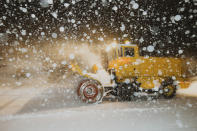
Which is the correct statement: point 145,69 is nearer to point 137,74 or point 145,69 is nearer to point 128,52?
point 137,74

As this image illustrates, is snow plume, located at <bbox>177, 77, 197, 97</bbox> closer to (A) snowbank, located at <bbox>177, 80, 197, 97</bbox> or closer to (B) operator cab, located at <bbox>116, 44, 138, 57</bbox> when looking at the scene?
(A) snowbank, located at <bbox>177, 80, 197, 97</bbox>

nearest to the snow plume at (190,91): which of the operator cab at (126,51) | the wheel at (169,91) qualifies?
the wheel at (169,91)

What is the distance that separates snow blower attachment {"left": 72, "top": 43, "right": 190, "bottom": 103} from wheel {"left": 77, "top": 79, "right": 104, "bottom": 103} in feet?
0.40

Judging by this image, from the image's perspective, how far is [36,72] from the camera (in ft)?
49.5

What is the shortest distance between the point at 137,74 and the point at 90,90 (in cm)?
219

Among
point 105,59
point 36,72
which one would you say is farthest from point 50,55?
point 105,59

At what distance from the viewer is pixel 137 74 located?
5734 mm

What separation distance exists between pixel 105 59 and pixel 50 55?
38.2ft

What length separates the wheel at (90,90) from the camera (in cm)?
495

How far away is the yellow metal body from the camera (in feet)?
18.6

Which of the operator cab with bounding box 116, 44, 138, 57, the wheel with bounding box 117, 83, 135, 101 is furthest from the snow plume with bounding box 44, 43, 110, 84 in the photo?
the operator cab with bounding box 116, 44, 138, 57

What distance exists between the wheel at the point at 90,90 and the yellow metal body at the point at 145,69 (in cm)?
117

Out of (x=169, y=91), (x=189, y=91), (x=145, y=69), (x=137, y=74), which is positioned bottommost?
(x=189, y=91)

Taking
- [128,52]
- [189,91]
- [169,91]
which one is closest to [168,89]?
[169,91]
